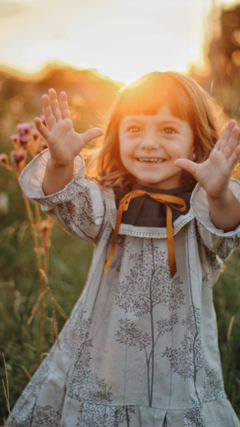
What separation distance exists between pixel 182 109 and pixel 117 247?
1.84 ft

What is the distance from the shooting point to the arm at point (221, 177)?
3.16 ft

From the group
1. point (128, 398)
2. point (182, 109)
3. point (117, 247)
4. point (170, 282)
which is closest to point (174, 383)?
point (128, 398)

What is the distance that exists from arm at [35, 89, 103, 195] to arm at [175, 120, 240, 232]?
0.33 meters

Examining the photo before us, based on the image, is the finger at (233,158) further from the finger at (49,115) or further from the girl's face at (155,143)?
the finger at (49,115)

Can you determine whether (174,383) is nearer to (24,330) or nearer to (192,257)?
(192,257)

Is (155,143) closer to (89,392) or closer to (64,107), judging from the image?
(64,107)

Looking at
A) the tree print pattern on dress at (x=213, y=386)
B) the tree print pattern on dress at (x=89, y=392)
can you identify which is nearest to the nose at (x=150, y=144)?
the tree print pattern on dress at (x=89, y=392)

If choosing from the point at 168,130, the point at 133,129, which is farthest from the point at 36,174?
the point at 168,130

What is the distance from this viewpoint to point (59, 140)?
106cm

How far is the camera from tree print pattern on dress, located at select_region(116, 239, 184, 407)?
49.1 inches

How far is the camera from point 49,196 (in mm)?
1112

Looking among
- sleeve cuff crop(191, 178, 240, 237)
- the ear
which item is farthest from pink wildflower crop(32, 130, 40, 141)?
sleeve cuff crop(191, 178, 240, 237)

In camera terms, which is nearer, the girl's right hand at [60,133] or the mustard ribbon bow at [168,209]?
the girl's right hand at [60,133]

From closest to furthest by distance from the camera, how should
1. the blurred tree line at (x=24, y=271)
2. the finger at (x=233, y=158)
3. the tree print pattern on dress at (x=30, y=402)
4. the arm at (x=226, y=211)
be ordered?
the finger at (x=233, y=158) → the arm at (x=226, y=211) → the tree print pattern on dress at (x=30, y=402) → the blurred tree line at (x=24, y=271)
